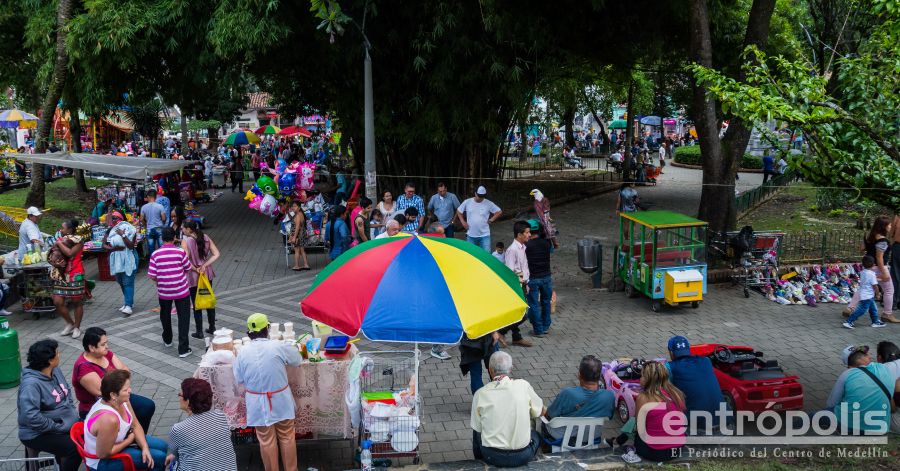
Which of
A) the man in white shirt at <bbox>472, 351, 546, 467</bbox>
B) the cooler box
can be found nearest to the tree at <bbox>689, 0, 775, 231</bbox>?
the cooler box

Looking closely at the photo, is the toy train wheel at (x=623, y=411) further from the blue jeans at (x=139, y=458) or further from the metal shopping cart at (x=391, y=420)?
the blue jeans at (x=139, y=458)

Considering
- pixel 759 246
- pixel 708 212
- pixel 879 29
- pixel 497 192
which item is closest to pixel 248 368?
pixel 879 29

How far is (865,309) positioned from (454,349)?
6.01 metres

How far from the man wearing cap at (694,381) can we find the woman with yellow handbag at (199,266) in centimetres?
597

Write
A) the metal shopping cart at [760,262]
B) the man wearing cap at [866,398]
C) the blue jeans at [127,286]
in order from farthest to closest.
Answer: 1. the metal shopping cart at [760,262]
2. the blue jeans at [127,286]
3. the man wearing cap at [866,398]

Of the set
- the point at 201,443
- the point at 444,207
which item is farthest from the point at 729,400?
the point at 444,207

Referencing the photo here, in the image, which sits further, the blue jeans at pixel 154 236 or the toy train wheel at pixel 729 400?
the blue jeans at pixel 154 236

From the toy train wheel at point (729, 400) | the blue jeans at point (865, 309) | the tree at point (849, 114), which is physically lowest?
the toy train wheel at point (729, 400)

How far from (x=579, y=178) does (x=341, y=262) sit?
892 inches

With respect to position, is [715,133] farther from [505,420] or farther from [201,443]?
[201,443]

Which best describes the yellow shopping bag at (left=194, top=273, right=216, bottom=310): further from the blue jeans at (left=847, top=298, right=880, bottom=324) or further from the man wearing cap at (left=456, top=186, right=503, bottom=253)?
the blue jeans at (left=847, top=298, right=880, bottom=324)

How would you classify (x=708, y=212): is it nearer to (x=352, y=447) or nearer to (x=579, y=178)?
(x=352, y=447)

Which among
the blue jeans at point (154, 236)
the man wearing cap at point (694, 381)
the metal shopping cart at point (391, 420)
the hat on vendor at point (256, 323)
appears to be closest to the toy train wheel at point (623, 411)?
the man wearing cap at point (694, 381)

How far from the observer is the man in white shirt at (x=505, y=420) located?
5805mm
